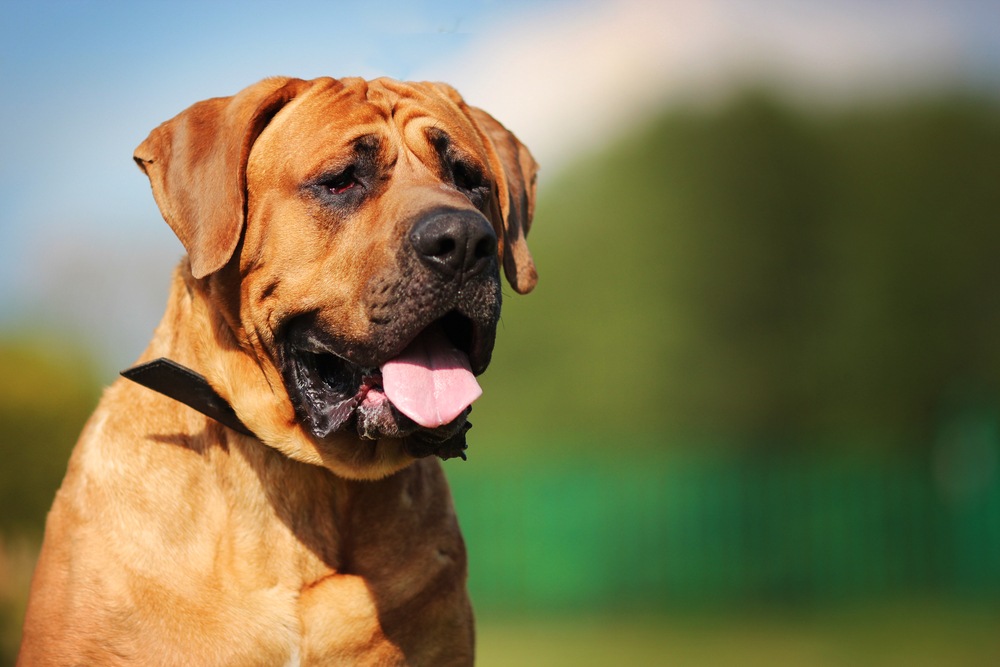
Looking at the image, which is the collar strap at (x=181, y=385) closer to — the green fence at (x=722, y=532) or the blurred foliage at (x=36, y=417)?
the blurred foliage at (x=36, y=417)

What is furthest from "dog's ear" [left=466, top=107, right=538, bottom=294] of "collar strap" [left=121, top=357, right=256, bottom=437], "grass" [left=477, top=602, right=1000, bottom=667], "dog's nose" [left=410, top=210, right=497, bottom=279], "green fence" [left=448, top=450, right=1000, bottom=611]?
"green fence" [left=448, top=450, right=1000, bottom=611]

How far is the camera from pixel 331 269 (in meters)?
3.05

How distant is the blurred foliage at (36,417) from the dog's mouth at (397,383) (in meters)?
3.19

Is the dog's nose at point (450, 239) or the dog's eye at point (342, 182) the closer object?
the dog's nose at point (450, 239)

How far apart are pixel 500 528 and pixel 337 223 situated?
36.1 feet

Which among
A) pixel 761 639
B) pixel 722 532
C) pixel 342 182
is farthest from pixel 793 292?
pixel 342 182

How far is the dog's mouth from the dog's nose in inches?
5.8

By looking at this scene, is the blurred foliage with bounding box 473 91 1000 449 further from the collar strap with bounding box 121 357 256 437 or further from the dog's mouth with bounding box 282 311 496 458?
the collar strap with bounding box 121 357 256 437

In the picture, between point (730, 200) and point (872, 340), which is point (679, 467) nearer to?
point (872, 340)

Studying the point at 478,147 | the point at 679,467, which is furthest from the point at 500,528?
the point at 478,147

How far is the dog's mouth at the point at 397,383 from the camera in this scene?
2986 millimetres

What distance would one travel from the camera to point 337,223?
3.11 meters


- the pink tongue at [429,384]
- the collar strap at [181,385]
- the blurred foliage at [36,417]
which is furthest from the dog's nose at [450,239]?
the blurred foliage at [36,417]

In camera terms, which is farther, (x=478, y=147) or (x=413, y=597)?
(x=478, y=147)
